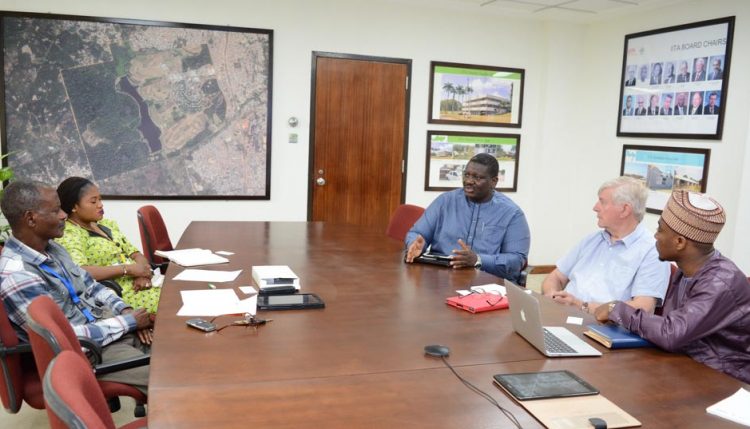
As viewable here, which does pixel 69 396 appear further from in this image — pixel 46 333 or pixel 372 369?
pixel 372 369

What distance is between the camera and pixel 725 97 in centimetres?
442

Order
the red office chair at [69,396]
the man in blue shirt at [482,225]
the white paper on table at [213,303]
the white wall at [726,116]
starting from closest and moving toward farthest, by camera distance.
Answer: the red office chair at [69,396] < the white paper on table at [213,303] < the man in blue shirt at [482,225] < the white wall at [726,116]

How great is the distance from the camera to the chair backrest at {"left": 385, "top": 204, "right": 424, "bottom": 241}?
4.05m

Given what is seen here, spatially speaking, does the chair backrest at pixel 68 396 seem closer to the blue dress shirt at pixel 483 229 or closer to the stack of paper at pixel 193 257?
the stack of paper at pixel 193 257

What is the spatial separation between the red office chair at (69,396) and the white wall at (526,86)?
13.0 ft

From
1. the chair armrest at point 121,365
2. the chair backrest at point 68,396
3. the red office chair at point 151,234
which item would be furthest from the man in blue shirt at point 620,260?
the red office chair at point 151,234

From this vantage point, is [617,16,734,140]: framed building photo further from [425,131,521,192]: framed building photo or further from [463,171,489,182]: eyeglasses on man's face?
[463,171,489,182]: eyeglasses on man's face

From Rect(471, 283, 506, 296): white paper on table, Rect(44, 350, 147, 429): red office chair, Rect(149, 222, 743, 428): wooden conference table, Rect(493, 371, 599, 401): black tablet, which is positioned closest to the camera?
Rect(44, 350, 147, 429): red office chair

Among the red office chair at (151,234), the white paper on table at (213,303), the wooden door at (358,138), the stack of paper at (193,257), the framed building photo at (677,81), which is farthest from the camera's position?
the wooden door at (358,138)

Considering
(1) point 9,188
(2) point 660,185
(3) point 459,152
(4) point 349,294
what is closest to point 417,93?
(3) point 459,152

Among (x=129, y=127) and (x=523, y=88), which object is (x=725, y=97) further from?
(x=129, y=127)

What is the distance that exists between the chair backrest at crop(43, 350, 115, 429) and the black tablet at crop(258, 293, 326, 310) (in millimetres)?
889

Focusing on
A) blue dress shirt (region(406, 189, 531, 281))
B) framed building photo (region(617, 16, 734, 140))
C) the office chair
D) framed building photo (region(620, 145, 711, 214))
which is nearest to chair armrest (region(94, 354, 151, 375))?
the office chair

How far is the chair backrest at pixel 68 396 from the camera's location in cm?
101
